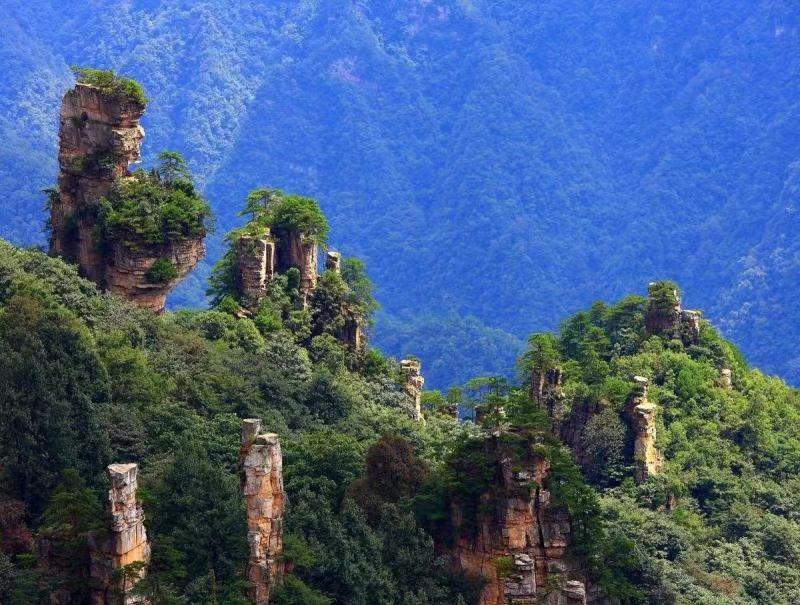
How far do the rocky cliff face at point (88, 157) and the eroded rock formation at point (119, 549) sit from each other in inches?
966

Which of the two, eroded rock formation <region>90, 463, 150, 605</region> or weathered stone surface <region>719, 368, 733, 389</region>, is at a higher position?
weathered stone surface <region>719, 368, 733, 389</region>

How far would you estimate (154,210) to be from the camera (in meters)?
60.0

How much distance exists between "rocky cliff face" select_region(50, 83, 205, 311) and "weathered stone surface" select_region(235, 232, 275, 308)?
172 inches

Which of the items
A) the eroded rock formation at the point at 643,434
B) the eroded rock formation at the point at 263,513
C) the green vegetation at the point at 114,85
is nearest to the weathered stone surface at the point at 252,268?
the green vegetation at the point at 114,85

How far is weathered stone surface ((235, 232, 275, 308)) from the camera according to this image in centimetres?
6531

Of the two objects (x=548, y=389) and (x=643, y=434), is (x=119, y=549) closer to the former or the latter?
(x=643, y=434)

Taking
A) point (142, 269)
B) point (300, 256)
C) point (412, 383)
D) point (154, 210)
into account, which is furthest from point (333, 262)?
point (142, 269)

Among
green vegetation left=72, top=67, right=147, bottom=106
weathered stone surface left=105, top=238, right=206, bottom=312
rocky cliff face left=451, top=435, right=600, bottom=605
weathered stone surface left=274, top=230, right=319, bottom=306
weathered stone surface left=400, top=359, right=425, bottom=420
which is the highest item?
green vegetation left=72, top=67, right=147, bottom=106

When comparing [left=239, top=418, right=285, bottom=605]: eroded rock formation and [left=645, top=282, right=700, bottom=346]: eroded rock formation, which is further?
[left=645, top=282, right=700, bottom=346]: eroded rock formation

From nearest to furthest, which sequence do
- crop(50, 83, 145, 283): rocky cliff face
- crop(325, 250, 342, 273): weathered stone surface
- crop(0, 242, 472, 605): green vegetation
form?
crop(0, 242, 472, 605): green vegetation → crop(50, 83, 145, 283): rocky cliff face → crop(325, 250, 342, 273): weathered stone surface

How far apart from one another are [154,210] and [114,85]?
14.0 feet

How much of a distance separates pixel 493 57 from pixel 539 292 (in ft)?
126

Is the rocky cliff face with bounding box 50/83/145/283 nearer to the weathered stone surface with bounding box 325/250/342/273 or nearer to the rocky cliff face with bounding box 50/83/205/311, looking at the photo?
the rocky cliff face with bounding box 50/83/205/311

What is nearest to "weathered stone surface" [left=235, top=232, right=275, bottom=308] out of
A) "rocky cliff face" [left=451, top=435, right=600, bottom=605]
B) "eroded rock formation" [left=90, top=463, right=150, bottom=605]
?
"rocky cliff face" [left=451, top=435, right=600, bottom=605]
